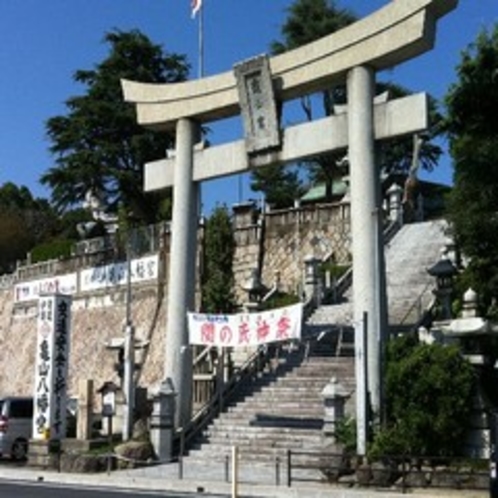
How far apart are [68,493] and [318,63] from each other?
1164 centimetres

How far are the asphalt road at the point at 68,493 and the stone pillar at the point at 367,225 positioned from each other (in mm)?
5000

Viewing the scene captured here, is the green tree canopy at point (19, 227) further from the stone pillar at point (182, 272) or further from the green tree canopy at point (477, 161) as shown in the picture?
the green tree canopy at point (477, 161)

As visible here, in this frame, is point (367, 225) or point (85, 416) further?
point (85, 416)

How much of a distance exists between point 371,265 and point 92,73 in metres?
29.2

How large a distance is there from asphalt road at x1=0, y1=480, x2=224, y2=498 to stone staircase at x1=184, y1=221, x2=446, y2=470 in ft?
9.95

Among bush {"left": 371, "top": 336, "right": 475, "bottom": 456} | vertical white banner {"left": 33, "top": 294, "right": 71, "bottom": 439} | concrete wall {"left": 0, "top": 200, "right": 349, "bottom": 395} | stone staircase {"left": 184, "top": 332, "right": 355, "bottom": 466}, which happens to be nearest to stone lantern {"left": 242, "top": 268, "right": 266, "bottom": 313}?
stone staircase {"left": 184, "top": 332, "right": 355, "bottom": 466}

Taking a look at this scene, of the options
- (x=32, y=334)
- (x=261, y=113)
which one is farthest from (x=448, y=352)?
(x=32, y=334)

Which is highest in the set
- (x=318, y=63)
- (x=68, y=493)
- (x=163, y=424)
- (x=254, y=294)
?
(x=318, y=63)

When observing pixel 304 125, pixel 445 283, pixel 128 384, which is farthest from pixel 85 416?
pixel 445 283

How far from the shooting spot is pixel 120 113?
45.2 m

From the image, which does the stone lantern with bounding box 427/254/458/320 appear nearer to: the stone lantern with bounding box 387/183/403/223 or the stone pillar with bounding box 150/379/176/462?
the stone pillar with bounding box 150/379/176/462

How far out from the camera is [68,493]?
1841 cm

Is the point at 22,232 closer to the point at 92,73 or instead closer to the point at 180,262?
the point at 92,73

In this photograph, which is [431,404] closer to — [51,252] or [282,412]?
[282,412]
